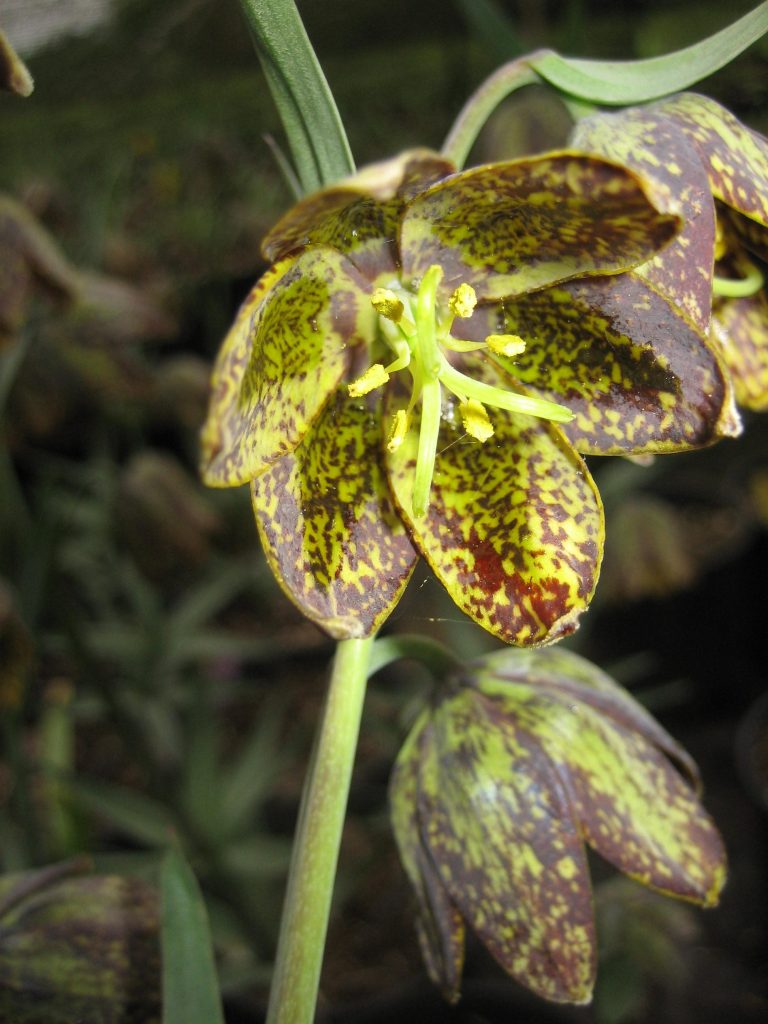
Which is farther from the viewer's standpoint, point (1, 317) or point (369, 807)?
point (369, 807)

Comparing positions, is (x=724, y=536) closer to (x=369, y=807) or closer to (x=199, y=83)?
(x=369, y=807)

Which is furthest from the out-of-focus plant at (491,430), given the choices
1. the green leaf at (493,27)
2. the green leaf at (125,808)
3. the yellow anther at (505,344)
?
the green leaf at (125,808)

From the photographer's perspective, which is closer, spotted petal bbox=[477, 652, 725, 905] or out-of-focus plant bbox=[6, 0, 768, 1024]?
out-of-focus plant bbox=[6, 0, 768, 1024]

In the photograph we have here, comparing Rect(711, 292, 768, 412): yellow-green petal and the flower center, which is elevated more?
the flower center

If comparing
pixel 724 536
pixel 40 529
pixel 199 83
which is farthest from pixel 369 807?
pixel 199 83

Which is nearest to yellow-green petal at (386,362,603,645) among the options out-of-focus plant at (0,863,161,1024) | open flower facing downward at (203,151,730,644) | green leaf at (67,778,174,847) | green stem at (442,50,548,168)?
open flower facing downward at (203,151,730,644)

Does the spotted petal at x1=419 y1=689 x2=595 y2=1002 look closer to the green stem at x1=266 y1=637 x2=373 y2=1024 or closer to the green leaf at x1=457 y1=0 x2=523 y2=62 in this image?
the green stem at x1=266 y1=637 x2=373 y2=1024

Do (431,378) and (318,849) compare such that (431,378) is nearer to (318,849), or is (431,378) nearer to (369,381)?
(369,381)
